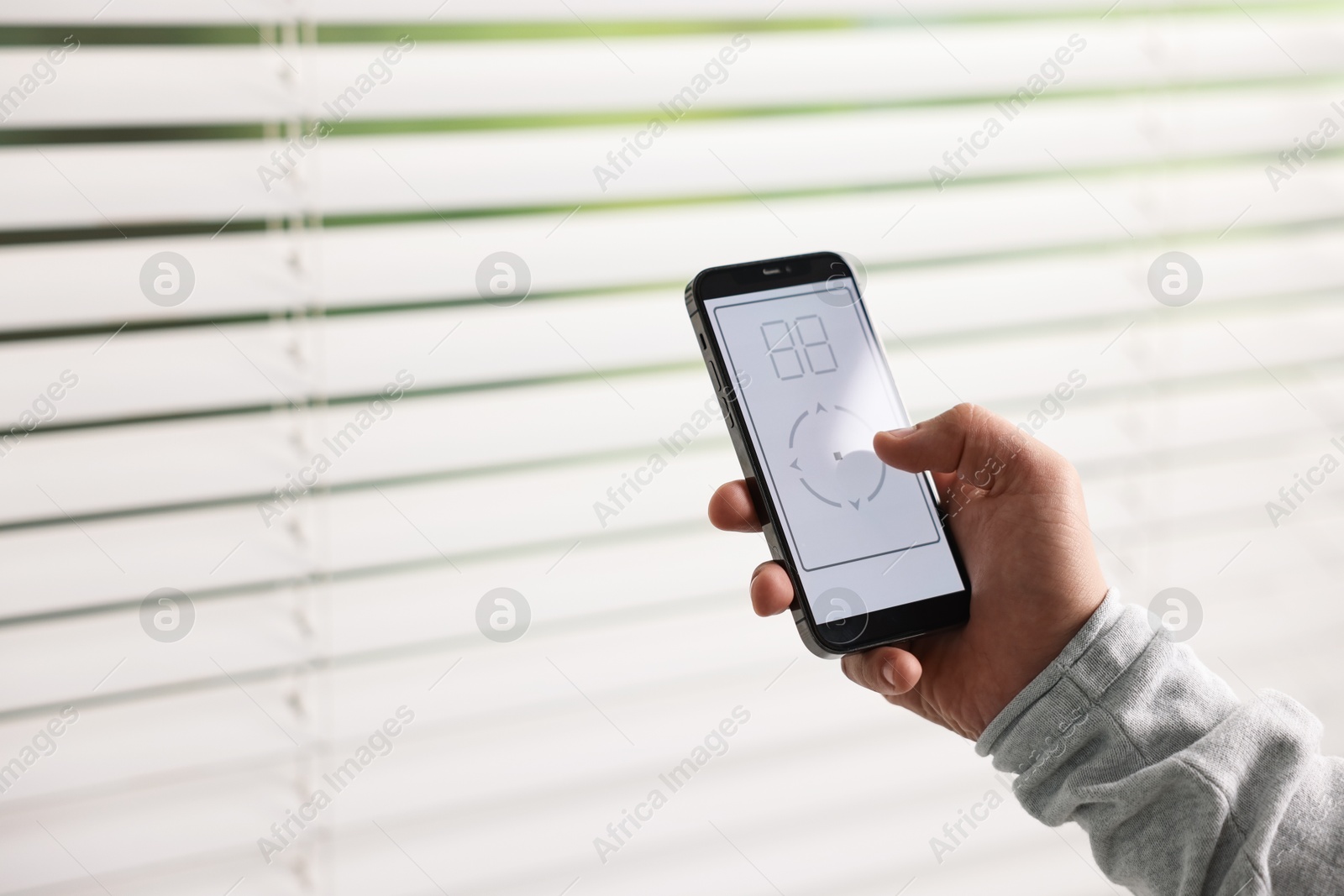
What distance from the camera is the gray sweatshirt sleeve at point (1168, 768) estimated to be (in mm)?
726

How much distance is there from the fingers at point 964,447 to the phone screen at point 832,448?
0.16 feet

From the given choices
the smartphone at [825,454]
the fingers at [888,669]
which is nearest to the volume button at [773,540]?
the smartphone at [825,454]

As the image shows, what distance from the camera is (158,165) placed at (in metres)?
0.98

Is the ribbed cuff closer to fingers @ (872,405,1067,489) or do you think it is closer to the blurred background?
fingers @ (872,405,1067,489)

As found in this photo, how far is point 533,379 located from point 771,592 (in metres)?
0.40

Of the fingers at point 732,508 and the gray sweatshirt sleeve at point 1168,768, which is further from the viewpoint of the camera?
the fingers at point 732,508

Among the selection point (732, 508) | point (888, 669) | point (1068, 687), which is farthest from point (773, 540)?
point (1068, 687)

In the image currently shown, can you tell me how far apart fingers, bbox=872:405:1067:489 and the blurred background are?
0.32m

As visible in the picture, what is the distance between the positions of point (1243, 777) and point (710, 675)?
608 millimetres

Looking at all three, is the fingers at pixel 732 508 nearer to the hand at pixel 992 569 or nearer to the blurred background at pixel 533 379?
the hand at pixel 992 569

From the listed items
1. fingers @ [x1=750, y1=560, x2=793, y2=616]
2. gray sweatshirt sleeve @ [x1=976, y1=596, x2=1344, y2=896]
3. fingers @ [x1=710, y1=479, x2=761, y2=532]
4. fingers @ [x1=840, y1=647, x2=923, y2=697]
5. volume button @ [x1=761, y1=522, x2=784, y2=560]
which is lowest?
gray sweatshirt sleeve @ [x1=976, y1=596, x2=1344, y2=896]

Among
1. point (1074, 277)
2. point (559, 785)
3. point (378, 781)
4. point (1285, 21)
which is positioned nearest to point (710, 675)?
point (559, 785)

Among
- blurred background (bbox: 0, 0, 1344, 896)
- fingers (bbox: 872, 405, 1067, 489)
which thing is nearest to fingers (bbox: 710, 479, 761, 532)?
fingers (bbox: 872, 405, 1067, 489)

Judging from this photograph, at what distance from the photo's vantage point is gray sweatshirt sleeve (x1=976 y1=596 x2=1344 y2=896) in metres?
0.73
